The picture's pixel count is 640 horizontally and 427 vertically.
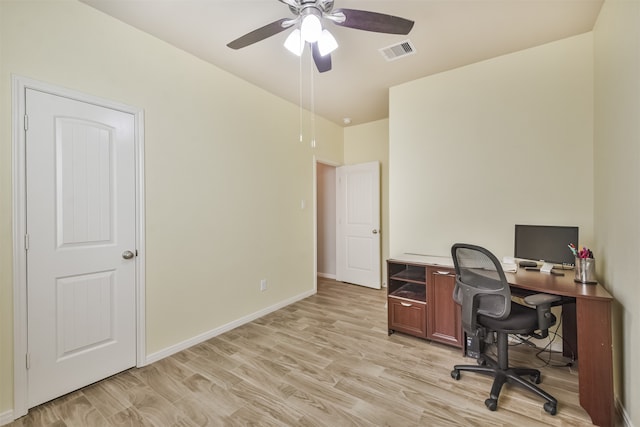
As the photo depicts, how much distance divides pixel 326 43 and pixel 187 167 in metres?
1.70

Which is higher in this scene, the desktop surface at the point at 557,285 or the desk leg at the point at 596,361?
the desktop surface at the point at 557,285

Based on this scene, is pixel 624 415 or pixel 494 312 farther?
pixel 494 312

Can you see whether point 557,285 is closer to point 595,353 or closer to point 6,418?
point 595,353

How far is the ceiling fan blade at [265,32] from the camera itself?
175 cm

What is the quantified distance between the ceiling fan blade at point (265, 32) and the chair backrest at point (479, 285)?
189 centimetres

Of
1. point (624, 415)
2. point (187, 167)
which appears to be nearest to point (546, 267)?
point (624, 415)

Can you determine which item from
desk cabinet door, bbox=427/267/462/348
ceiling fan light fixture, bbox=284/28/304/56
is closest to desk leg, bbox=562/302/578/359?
desk cabinet door, bbox=427/267/462/348

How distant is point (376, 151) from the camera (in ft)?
15.3

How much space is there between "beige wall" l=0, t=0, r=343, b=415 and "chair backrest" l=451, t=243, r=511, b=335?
7.44 ft

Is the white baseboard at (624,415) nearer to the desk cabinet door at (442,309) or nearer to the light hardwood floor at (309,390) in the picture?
the light hardwood floor at (309,390)

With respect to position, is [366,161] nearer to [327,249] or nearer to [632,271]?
[327,249]

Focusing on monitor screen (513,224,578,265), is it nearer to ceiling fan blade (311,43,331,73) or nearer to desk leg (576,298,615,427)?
desk leg (576,298,615,427)

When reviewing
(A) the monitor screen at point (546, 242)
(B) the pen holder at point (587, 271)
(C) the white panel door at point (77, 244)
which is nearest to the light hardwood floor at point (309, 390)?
(C) the white panel door at point (77, 244)

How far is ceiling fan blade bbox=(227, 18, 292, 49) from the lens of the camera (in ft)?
5.74
